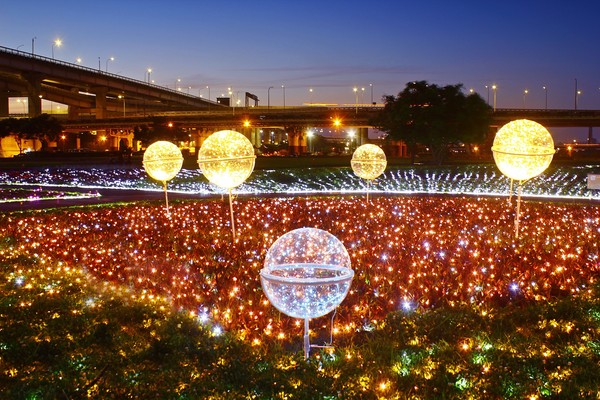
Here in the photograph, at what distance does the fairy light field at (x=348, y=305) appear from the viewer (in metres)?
5.57

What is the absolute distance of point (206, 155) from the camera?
12234 millimetres

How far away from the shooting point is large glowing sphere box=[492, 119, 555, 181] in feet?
40.8

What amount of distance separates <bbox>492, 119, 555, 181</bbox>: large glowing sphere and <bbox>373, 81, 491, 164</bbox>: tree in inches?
1322

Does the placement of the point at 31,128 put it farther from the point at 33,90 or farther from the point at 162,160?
the point at 162,160

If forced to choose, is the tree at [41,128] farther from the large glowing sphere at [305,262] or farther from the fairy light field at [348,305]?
the large glowing sphere at [305,262]

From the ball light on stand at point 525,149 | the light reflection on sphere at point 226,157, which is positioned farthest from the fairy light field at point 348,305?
the ball light on stand at point 525,149

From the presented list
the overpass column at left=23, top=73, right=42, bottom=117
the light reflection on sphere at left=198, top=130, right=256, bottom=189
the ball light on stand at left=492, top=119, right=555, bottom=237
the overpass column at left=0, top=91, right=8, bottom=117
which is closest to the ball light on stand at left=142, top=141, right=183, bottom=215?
the light reflection on sphere at left=198, top=130, right=256, bottom=189

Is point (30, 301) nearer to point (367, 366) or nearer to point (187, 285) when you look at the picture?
point (187, 285)

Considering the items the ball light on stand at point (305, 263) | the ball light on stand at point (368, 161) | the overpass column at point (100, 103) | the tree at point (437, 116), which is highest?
the overpass column at point (100, 103)

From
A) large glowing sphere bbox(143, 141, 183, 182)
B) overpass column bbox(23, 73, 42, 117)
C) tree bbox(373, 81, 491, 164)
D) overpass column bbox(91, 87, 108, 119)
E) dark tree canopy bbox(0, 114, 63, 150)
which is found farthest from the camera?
overpass column bbox(91, 87, 108, 119)

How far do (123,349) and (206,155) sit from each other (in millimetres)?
6170

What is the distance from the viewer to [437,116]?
46156mm

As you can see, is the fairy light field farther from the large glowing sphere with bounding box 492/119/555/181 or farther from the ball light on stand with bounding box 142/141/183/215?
the ball light on stand with bounding box 142/141/183/215

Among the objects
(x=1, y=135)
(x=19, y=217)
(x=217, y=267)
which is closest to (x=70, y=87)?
(x=1, y=135)
